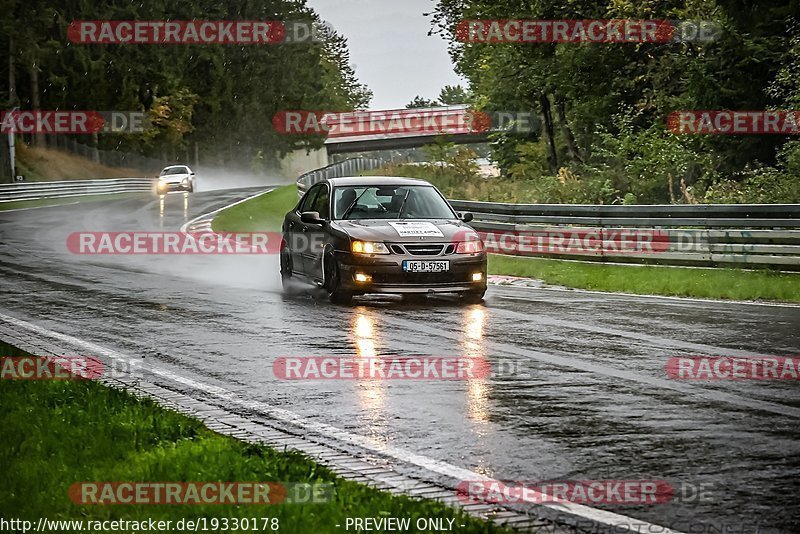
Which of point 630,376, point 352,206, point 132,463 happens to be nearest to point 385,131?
point 352,206

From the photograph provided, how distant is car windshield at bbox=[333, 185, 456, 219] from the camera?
1603 cm

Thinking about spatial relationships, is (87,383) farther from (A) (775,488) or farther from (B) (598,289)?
(B) (598,289)

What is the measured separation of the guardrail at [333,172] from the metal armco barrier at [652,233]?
50.0 ft

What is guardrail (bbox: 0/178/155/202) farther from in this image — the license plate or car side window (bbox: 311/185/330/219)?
the license plate

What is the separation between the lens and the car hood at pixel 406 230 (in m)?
15.0

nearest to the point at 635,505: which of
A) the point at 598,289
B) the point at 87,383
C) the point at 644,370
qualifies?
the point at 644,370

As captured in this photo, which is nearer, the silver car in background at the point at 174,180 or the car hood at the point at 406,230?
the car hood at the point at 406,230

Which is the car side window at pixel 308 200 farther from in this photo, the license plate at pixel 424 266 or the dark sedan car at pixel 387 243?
the license plate at pixel 424 266

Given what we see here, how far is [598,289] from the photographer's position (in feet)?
58.1

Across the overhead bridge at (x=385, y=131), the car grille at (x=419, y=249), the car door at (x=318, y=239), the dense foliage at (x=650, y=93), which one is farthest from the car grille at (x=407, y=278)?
the overhead bridge at (x=385, y=131)

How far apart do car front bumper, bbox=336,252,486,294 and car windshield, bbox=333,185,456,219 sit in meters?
1.10

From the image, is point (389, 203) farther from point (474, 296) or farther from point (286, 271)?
point (286, 271)

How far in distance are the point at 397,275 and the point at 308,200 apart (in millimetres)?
3316

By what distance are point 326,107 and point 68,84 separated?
43.1m
